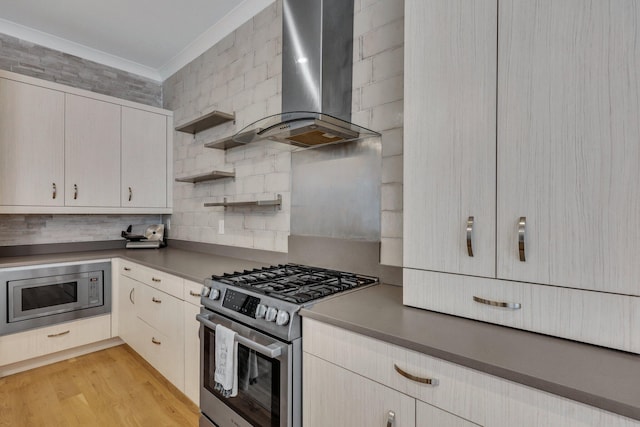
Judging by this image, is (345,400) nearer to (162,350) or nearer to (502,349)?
(502,349)

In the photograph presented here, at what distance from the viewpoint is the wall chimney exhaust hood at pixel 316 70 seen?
69.6 inches

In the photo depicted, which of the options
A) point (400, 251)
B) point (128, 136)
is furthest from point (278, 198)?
point (128, 136)

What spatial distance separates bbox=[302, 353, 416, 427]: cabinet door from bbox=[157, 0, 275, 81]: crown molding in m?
2.46

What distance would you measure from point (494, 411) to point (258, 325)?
915mm

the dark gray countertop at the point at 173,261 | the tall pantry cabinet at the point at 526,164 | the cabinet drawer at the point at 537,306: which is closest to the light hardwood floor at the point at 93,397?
the dark gray countertop at the point at 173,261

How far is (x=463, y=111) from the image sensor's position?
1176 millimetres

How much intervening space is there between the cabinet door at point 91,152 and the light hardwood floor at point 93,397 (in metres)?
1.40

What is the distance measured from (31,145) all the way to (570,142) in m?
3.56

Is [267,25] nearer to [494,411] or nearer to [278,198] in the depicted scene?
[278,198]

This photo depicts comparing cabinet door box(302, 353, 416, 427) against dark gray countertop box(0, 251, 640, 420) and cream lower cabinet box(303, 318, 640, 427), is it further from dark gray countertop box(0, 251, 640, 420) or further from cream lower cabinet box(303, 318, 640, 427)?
dark gray countertop box(0, 251, 640, 420)

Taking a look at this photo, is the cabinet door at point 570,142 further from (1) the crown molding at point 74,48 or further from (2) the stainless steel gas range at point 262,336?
(1) the crown molding at point 74,48

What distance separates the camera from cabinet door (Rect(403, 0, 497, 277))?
112cm

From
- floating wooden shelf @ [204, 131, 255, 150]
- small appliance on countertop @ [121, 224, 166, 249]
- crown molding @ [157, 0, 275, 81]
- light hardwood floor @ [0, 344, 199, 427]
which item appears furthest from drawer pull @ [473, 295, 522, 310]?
small appliance on countertop @ [121, 224, 166, 249]

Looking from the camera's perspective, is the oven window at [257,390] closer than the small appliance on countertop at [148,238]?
Yes
